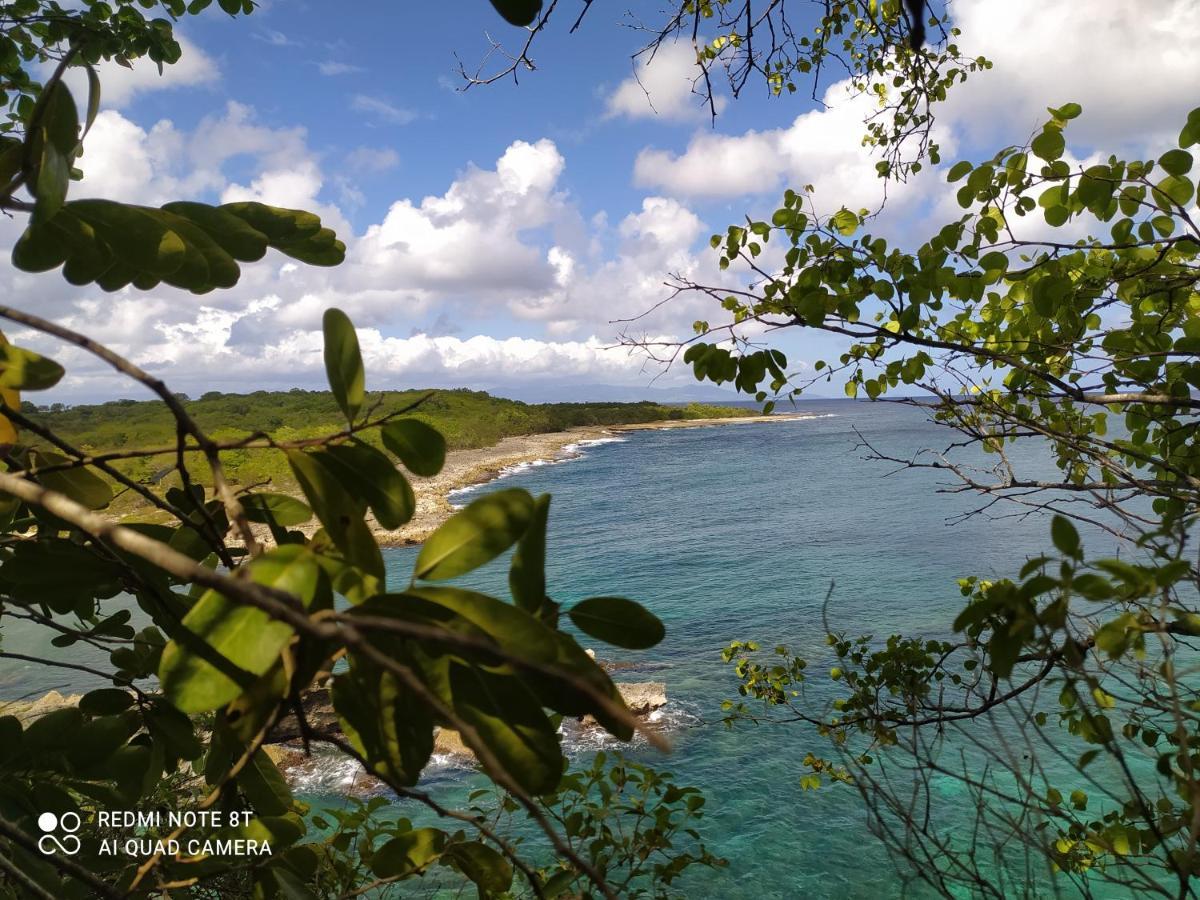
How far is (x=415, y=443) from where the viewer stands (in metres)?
0.72

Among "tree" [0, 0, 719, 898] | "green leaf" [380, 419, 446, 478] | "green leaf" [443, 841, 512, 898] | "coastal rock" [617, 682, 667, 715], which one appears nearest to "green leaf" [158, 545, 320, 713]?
"tree" [0, 0, 719, 898]

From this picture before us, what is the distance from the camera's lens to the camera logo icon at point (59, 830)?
1014mm

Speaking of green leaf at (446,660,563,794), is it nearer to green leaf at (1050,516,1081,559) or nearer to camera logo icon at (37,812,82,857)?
green leaf at (1050,516,1081,559)

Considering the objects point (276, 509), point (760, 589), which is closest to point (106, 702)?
point (276, 509)

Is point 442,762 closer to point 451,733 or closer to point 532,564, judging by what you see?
point 451,733

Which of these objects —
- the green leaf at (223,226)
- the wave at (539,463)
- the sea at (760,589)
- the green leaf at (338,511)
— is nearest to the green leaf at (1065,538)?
the sea at (760,589)

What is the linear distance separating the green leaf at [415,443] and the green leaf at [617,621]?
0.22 metres

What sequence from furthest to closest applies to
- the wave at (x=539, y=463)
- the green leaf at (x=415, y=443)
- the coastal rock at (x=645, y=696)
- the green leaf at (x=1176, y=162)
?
the wave at (x=539, y=463) < the coastal rock at (x=645, y=696) < the green leaf at (x=1176, y=162) < the green leaf at (x=415, y=443)

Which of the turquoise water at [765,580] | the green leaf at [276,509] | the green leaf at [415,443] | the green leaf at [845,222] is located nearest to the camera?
the green leaf at [415,443]

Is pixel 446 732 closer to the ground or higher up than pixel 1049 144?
closer to the ground

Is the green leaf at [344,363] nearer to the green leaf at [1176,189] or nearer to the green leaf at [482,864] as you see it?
the green leaf at [482,864]

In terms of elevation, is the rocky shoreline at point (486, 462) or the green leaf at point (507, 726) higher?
the green leaf at point (507, 726)

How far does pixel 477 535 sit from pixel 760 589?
15.7m

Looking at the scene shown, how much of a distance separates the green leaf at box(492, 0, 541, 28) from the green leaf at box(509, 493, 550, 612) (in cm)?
44
